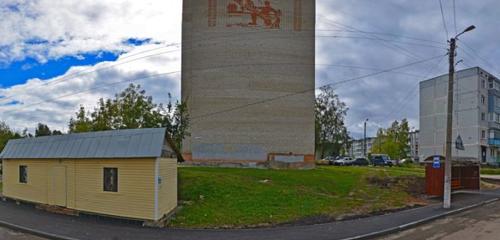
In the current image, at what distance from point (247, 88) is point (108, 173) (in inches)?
961

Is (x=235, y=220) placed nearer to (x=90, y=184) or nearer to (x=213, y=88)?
(x=90, y=184)

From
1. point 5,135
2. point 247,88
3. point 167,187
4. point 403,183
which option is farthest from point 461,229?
point 5,135

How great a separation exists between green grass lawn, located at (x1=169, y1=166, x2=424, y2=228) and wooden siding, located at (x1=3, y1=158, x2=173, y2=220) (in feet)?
4.01

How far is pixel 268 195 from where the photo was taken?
23.4 m

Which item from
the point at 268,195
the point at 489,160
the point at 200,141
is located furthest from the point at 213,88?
the point at 489,160

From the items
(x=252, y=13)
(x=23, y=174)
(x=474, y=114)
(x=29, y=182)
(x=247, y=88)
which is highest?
(x=252, y=13)

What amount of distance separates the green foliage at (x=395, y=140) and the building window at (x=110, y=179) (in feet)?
226

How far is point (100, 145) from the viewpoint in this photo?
20.1m

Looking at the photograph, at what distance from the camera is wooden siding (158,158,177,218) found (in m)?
18.1

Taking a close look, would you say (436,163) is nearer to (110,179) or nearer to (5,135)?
(110,179)

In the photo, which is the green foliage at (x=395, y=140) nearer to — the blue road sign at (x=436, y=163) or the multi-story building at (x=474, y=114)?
the multi-story building at (x=474, y=114)

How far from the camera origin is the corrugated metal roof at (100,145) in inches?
723

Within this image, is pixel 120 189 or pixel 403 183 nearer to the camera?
pixel 120 189

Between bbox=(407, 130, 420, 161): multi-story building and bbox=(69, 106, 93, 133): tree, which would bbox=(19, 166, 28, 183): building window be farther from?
bbox=(407, 130, 420, 161): multi-story building
